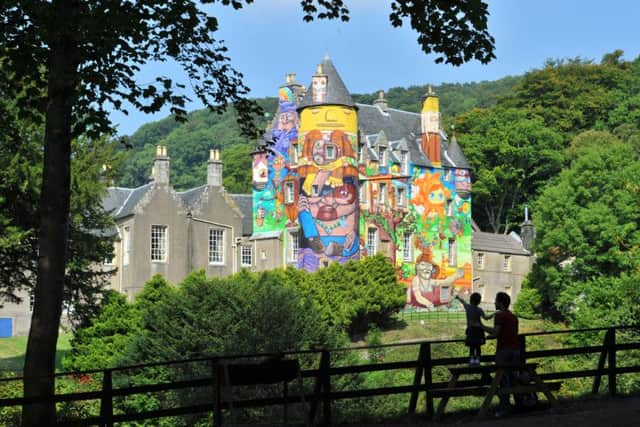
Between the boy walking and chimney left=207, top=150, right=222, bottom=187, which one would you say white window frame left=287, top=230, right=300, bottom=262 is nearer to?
chimney left=207, top=150, right=222, bottom=187

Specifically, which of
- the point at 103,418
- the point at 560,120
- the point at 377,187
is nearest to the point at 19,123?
the point at 103,418

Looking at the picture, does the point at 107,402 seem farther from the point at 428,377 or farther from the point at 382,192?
the point at 382,192

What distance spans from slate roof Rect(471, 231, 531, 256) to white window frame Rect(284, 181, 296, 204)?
1636 cm

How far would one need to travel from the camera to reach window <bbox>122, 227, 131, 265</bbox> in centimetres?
6028

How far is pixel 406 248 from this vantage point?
67.2m

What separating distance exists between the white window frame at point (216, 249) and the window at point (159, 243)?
3256mm

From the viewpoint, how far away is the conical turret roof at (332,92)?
62281mm

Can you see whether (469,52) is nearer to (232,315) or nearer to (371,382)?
(232,315)

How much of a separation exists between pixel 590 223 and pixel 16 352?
33.0 m

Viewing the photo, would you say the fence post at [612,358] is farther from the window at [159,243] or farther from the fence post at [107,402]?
the window at [159,243]

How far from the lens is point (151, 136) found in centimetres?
17038

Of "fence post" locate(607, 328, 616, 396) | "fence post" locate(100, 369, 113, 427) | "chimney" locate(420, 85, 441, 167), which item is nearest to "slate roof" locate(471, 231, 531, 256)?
"chimney" locate(420, 85, 441, 167)

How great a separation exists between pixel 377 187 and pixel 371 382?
23.6 metres

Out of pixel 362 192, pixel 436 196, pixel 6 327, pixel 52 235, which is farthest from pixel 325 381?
pixel 436 196
